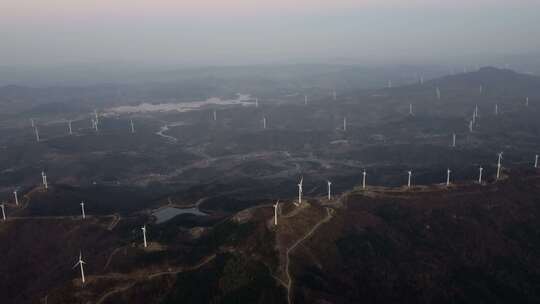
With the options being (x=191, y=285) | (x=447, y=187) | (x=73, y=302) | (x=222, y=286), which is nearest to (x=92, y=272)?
(x=73, y=302)

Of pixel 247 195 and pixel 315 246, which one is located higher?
pixel 315 246

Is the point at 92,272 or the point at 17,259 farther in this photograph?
the point at 17,259

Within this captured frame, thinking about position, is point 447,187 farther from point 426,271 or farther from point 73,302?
point 73,302

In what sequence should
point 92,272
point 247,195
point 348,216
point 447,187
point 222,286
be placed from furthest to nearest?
point 247,195
point 447,187
point 348,216
point 92,272
point 222,286

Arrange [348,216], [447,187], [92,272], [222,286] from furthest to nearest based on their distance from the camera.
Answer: [447,187], [348,216], [92,272], [222,286]

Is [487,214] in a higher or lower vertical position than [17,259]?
higher

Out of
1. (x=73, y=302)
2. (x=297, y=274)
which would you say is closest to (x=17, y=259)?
(x=73, y=302)

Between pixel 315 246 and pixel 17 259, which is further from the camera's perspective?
pixel 17 259

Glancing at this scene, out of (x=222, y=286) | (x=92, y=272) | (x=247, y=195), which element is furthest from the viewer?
(x=247, y=195)

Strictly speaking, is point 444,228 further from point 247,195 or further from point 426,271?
point 247,195
